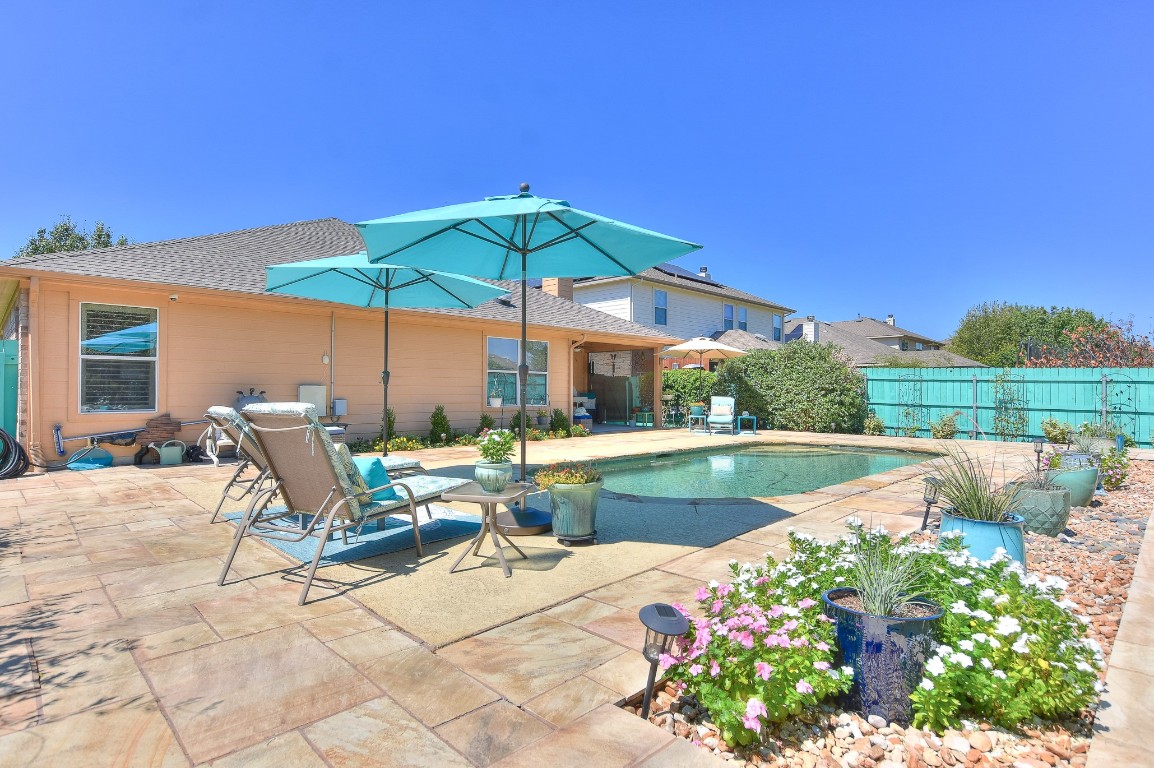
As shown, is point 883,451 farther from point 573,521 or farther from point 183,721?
point 183,721

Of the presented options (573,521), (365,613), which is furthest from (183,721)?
(573,521)

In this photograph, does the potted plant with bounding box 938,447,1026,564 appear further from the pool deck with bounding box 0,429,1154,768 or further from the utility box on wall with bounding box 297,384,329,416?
the utility box on wall with bounding box 297,384,329,416

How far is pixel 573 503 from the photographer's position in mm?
4625

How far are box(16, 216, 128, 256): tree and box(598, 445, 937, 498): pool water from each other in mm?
37307

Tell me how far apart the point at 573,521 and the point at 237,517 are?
3.23m

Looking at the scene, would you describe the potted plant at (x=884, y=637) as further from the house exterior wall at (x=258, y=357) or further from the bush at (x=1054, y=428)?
the bush at (x=1054, y=428)

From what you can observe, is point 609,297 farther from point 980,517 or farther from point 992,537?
point 992,537

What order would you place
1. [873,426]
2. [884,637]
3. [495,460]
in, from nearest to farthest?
1. [884,637]
2. [495,460]
3. [873,426]

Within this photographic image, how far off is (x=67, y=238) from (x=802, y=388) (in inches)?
1614

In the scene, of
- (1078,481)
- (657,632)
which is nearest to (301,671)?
(657,632)

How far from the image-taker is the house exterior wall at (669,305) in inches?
861

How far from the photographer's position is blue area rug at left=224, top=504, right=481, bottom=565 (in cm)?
434

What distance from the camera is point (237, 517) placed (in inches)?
211

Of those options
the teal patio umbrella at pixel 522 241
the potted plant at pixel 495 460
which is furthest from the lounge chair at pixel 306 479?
the teal patio umbrella at pixel 522 241
